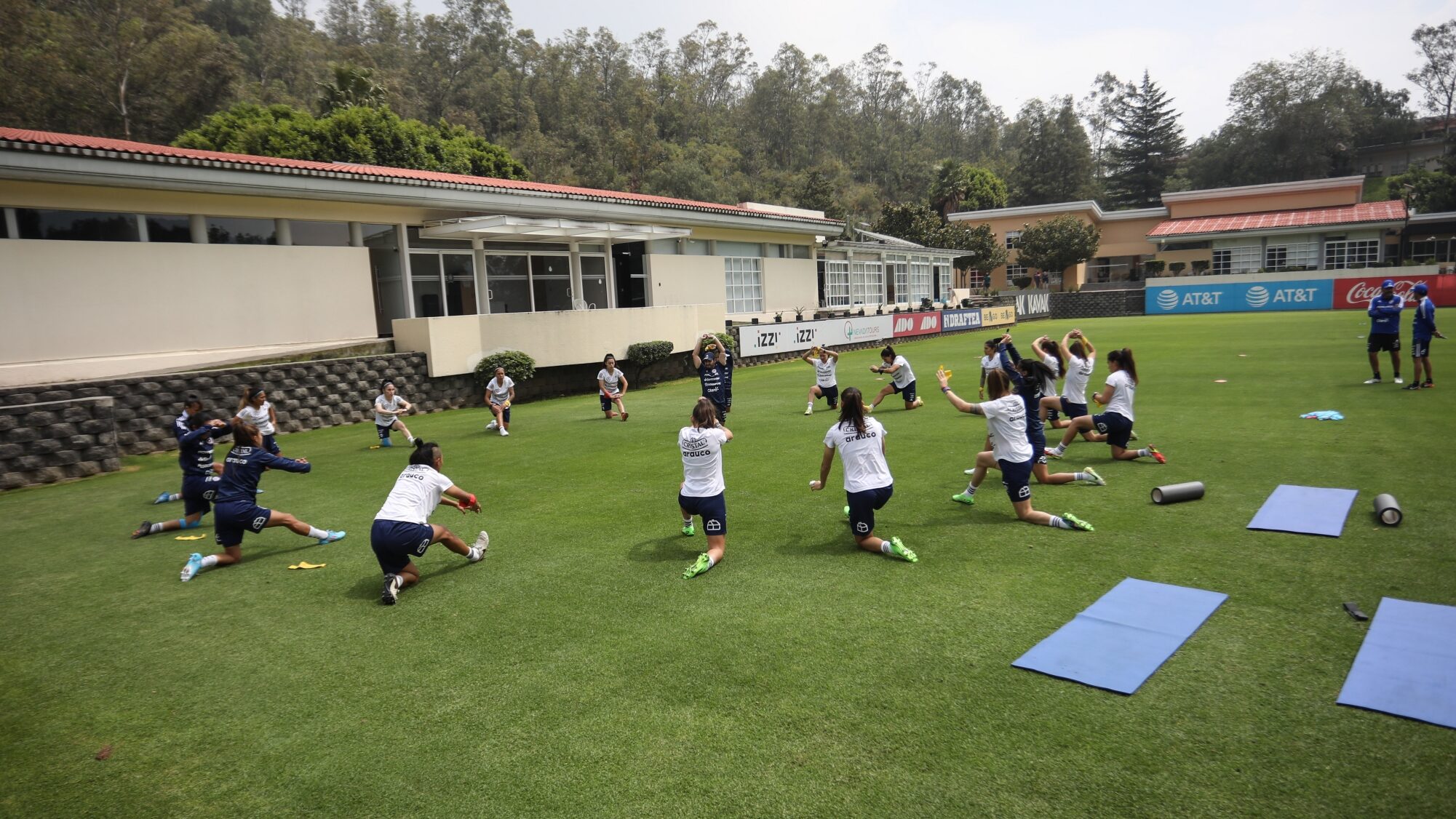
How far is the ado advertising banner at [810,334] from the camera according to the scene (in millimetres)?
27781

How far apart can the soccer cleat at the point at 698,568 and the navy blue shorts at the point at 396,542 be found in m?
2.36

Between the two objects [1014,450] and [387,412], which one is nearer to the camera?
[1014,450]

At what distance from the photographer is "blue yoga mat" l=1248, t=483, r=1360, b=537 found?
749 cm

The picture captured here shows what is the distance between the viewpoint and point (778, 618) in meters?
6.14

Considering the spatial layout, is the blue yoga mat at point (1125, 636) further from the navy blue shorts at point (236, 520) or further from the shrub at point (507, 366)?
the shrub at point (507, 366)

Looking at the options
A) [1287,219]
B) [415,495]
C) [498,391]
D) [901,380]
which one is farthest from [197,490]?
[1287,219]

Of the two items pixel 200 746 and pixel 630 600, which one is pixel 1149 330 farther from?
pixel 200 746

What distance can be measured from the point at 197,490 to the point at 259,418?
119 inches

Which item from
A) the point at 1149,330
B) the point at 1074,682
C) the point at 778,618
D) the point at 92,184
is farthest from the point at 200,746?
the point at 1149,330

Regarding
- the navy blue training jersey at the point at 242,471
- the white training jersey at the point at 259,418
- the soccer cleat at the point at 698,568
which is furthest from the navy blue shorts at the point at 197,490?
the soccer cleat at the point at 698,568

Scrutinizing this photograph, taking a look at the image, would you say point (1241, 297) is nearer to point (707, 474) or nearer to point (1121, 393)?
point (1121, 393)

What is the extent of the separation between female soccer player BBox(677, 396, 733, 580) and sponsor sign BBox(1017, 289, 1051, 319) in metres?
41.7

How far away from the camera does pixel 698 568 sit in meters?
7.16

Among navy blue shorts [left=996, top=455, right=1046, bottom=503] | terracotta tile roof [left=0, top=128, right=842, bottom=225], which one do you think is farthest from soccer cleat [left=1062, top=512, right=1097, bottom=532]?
terracotta tile roof [left=0, top=128, right=842, bottom=225]
